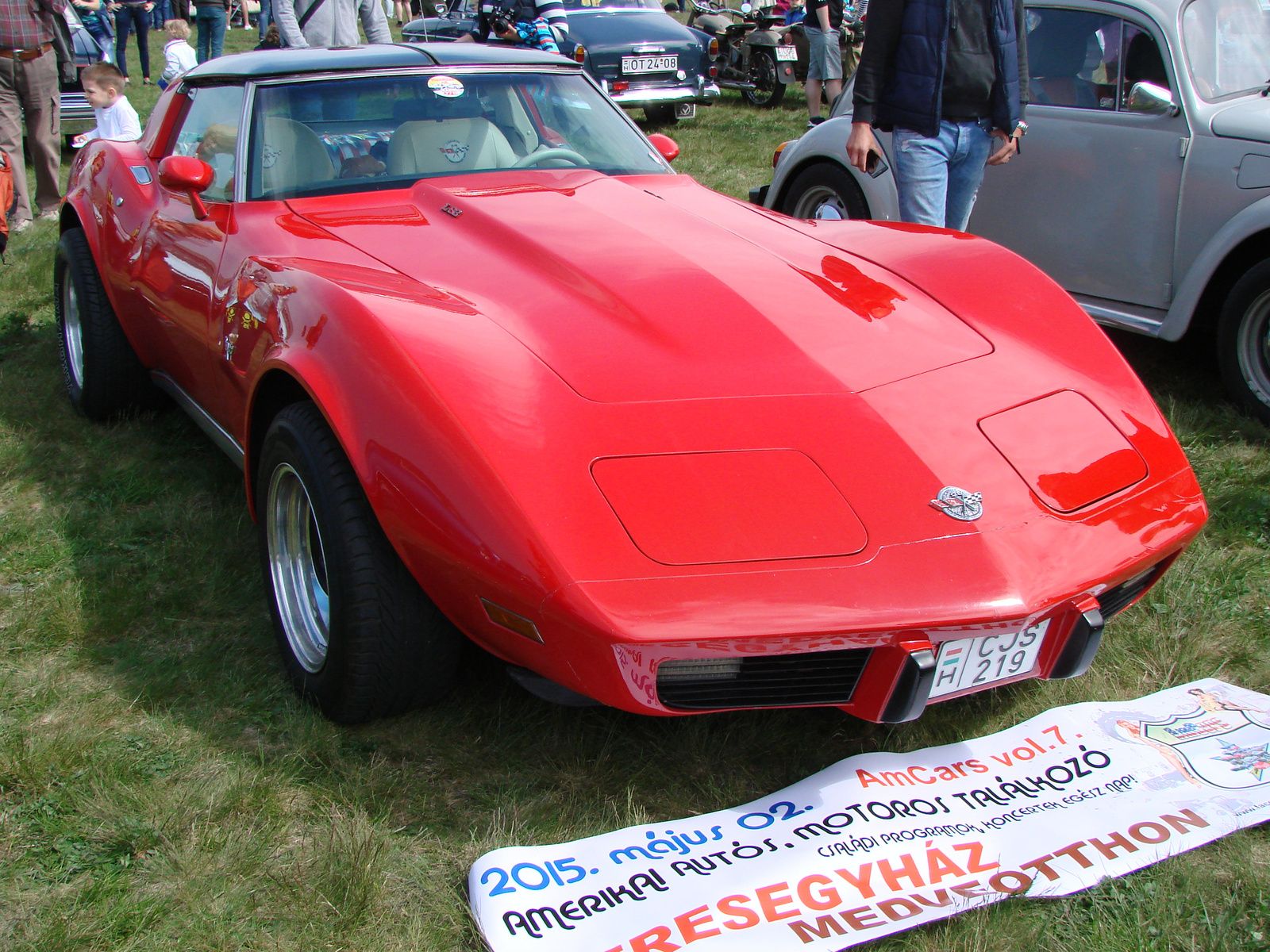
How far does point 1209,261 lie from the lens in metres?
3.87

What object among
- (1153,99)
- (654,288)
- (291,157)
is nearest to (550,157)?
(291,157)

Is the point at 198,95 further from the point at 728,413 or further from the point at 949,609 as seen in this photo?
the point at 949,609

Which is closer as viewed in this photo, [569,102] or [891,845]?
[891,845]

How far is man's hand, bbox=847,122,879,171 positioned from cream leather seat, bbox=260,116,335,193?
184 centimetres

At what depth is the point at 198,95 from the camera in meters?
3.58

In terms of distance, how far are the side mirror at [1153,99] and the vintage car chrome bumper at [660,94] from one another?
22.9 ft

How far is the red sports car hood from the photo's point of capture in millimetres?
2217

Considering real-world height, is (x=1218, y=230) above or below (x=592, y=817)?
above

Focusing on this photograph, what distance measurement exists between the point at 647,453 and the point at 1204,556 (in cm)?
186

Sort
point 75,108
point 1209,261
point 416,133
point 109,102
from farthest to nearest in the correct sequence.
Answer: point 75,108 → point 109,102 → point 1209,261 → point 416,133

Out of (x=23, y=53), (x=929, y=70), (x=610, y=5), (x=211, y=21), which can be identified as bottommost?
(x=929, y=70)

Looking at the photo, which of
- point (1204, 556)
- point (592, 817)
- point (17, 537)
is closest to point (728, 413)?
point (592, 817)

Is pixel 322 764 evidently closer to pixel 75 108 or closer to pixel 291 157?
pixel 291 157

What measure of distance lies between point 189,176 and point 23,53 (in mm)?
4682
